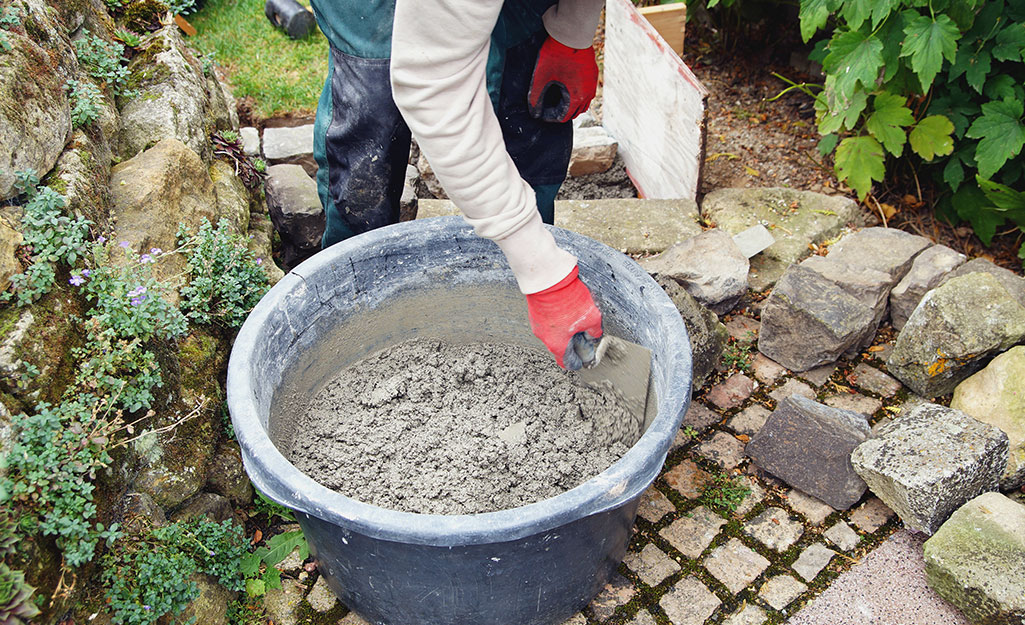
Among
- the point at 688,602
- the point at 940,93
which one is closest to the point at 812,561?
the point at 688,602

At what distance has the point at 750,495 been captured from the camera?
7.67ft

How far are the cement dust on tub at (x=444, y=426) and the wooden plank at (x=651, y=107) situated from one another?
115cm

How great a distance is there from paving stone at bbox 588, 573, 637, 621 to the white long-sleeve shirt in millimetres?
864

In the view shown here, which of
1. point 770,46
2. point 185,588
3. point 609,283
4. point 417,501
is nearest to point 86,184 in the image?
point 185,588

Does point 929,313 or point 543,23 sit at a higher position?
point 543,23

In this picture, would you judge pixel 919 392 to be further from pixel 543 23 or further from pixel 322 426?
pixel 322 426

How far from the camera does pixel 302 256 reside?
305 centimetres

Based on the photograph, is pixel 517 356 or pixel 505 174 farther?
pixel 517 356

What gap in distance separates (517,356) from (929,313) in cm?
131

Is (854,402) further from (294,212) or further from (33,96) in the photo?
(33,96)

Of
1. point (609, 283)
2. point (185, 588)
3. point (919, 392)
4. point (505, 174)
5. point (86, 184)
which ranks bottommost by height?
point (919, 392)

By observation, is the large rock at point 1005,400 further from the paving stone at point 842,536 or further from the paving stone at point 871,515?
the paving stone at point 842,536

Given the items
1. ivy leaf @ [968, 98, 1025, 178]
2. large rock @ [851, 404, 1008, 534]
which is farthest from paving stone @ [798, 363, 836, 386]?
ivy leaf @ [968, 98, 1025, 178]

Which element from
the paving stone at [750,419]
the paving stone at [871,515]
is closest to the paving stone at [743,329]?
the paving stone at [750,419]
